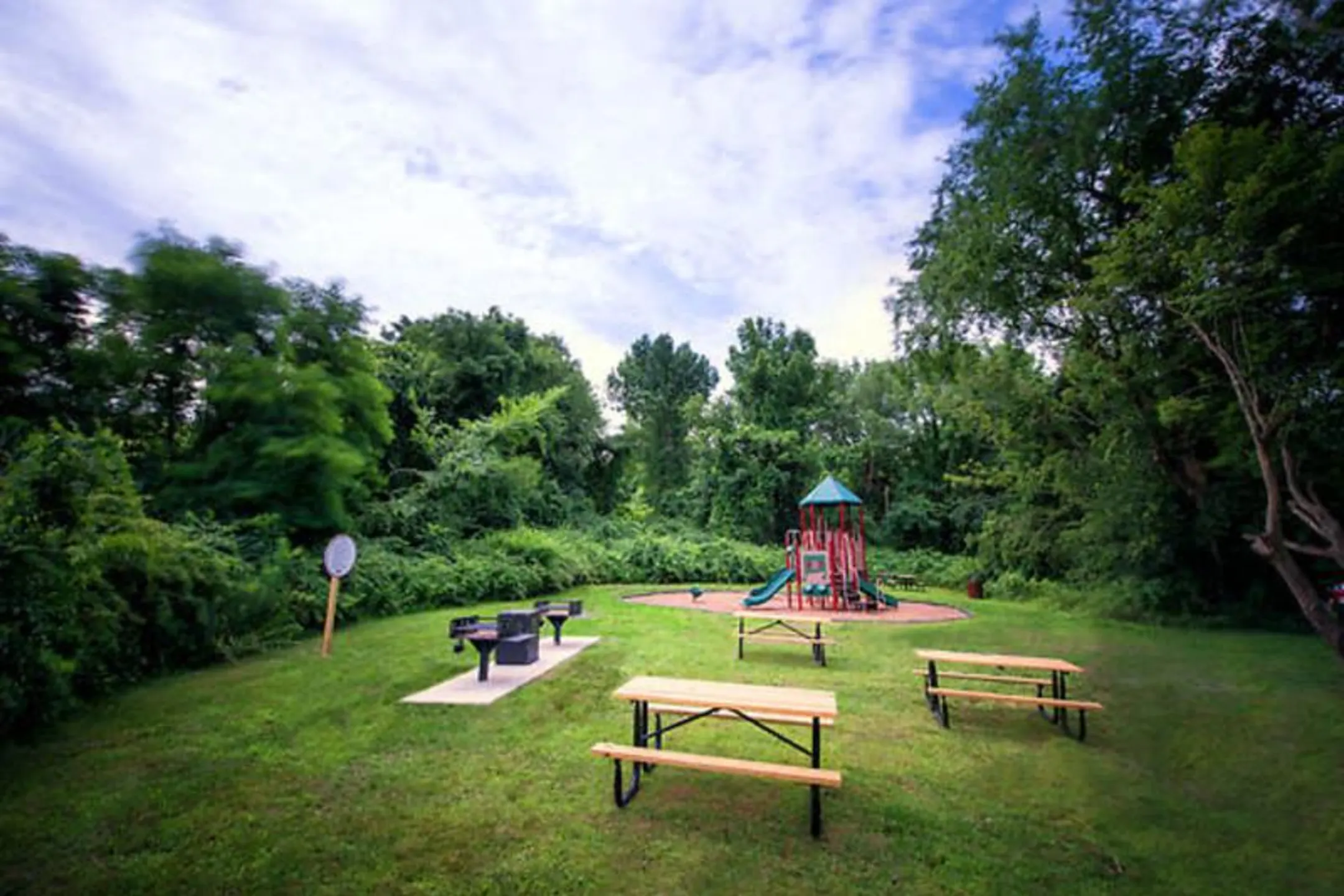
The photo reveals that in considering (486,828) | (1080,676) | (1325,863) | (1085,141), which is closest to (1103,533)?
(1080,676)

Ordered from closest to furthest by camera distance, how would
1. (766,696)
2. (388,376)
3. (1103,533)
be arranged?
(766,696)
(1103,533)
(388,376)

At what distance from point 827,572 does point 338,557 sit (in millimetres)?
10268

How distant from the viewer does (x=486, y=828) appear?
123 inches

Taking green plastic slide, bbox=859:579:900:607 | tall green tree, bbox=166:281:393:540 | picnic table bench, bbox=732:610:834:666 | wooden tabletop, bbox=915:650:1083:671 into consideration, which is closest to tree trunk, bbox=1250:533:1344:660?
wooden tabletop, bbox=915:650:1083:671

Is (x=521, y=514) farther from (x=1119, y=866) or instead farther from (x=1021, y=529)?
(x=1119, y=866)

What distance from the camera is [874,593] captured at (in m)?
12.8

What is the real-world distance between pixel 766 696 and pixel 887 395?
28503 mm

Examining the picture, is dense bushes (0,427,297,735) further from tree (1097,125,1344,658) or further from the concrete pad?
tree (1097,125,1344,658)

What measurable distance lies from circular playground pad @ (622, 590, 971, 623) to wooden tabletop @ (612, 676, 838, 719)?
7059 mm

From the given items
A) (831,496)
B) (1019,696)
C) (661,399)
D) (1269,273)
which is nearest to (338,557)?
(1019,696)

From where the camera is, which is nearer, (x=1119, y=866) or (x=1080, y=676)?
(x=1119, y=866)

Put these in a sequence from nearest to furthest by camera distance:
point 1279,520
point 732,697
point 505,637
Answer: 1. point 732,697
2. point 1279,520
3. point 505,637

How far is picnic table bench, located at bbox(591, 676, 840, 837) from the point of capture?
313 cm

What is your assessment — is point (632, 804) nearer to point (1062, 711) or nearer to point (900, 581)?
point (1062, 711)
